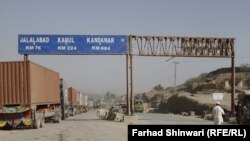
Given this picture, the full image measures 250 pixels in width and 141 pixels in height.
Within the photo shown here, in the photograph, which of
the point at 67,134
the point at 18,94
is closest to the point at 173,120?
the point at 18,94

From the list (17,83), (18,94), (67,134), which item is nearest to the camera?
(67,134)

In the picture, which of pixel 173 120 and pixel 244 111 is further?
pixel 173 120

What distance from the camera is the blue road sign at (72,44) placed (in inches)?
1481

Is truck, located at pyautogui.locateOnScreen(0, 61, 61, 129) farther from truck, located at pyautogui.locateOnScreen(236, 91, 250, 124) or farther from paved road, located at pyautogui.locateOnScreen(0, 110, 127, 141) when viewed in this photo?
truck, located at pyautogui.locateOnScreen(236, 91, 250, 124)

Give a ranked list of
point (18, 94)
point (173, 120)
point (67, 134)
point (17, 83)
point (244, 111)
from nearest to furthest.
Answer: point (67, 134) < point (17, 83) < point (18, 94) < point (244, 111) < point (173, 120)

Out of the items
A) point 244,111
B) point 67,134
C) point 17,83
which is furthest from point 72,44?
point 67,134

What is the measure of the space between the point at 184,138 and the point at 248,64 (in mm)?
105095

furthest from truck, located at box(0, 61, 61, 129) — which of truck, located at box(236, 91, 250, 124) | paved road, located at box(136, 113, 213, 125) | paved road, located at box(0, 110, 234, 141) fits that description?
truck, located at box(236, 91, 250, 124)

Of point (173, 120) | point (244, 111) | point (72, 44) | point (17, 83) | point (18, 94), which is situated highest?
point (72, 44)

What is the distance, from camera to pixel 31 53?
3778 cm

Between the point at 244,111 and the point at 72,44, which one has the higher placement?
the point at 72,44

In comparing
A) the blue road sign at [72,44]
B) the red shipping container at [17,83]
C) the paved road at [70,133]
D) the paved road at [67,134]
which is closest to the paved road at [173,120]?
the blue road sign at [72,44]

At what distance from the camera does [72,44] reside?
3794 centimetres

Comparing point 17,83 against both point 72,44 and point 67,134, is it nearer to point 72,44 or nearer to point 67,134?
Answer: point 67,134
